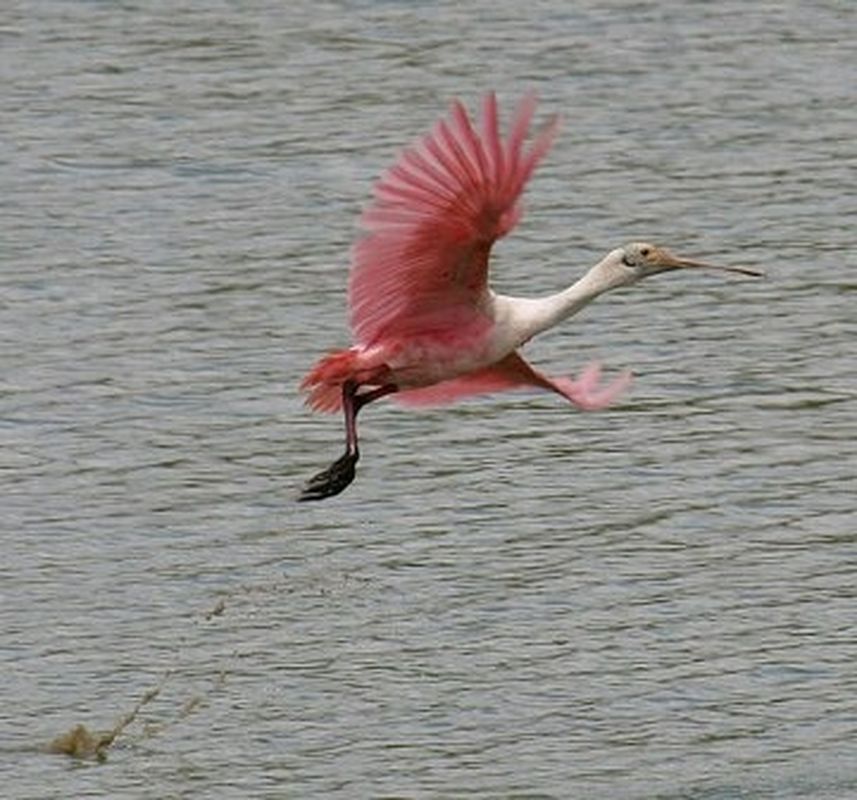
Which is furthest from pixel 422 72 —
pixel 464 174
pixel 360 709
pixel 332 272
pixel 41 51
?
pixel 464 174

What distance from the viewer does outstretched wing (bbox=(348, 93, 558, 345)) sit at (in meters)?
13.1

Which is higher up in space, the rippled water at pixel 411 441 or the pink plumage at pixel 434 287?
the pink plumage at pixel 434 287

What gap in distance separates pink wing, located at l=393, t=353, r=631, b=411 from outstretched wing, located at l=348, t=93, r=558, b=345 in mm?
508

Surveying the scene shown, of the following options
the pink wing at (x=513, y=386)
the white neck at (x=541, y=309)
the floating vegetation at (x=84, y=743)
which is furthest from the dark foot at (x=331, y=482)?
the floating vegetation at (x=84, y=743)

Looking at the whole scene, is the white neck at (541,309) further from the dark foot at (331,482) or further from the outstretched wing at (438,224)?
the dark foot at (331,482)

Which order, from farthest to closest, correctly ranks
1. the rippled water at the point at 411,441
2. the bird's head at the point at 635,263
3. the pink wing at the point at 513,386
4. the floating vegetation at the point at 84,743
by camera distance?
the rippled water at the point at 411,441 < the floating vegetation at the point at 84,743 < the pink wing at the point at 513,386 < the bird's head at the point at 635,263

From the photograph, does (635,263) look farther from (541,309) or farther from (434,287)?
(434,287)

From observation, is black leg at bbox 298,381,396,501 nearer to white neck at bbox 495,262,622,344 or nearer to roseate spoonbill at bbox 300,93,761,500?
roseate spoonbill at bbox 300,93,761,500

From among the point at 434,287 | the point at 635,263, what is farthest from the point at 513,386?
the point at 434,287

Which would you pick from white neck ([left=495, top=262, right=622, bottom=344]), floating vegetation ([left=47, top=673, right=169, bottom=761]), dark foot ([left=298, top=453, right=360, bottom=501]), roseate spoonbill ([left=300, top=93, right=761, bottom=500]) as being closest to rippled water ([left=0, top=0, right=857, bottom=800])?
floating vegetation ([left=47, top=673, right=169, bottom=761])

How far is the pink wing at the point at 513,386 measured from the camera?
1452cm

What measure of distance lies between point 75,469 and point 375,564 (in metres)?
1.65

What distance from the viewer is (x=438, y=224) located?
1350 centimetres

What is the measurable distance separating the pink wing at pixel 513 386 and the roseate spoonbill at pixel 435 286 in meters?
0.04
